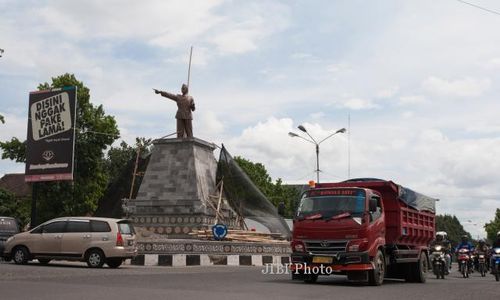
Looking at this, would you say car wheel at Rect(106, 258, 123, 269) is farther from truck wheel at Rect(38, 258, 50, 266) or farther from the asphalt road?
the asphalt road

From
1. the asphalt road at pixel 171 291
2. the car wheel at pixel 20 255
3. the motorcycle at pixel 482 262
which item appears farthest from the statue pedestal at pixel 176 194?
the asphalt road at pixel 171 291

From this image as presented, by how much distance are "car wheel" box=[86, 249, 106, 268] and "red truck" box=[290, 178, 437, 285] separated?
7249 millimetres

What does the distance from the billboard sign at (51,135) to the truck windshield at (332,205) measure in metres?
16.9

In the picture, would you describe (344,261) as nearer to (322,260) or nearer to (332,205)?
(322,260)

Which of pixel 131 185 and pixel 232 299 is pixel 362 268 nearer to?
pixel 232 299

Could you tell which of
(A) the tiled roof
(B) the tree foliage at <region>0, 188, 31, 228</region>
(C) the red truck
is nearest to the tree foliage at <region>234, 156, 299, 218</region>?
(B) the tree foliage at <region>0, 188, 31, 228</region>

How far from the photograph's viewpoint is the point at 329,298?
11312mm

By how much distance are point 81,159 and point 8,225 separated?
22179 millimetres

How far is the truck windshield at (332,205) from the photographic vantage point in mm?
14938

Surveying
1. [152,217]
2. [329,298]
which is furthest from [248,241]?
[329,298]

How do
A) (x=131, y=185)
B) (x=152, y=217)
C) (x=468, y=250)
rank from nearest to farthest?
(x=468, y=250) → (x=152, y=217) → (x=131, y=185)

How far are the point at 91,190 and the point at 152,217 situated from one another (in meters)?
18.7

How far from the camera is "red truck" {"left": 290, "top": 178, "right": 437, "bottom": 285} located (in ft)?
48.0

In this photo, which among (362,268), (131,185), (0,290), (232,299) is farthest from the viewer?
(131,185)
